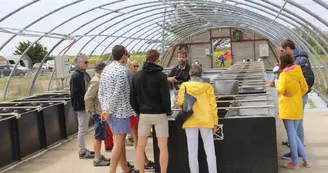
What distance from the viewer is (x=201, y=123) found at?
5.14 m

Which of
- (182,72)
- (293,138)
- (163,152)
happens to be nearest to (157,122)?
(163,152)

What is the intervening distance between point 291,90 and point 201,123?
160cm

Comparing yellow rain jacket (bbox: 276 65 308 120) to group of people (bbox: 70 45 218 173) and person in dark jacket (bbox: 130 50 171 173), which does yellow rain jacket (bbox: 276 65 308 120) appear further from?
person in dark jacket (bbox: 130 50 171 173)

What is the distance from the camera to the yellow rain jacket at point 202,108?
5.14 metres

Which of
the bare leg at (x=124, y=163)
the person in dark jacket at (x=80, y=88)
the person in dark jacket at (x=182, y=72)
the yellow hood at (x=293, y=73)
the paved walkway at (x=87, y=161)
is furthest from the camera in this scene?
the person in dark jacket at (x=80, y=88)

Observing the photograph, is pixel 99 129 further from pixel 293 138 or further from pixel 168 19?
pixel 168 19

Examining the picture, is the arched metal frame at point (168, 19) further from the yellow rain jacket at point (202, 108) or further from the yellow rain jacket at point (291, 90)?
the yellow rain jacket at point (202, 108)

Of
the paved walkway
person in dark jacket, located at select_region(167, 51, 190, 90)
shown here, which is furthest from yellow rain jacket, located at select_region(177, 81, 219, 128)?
person in dark jacket, located at select_region(167, 51, 190, 90)

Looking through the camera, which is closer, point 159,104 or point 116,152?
point 159,104

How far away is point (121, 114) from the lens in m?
5.55

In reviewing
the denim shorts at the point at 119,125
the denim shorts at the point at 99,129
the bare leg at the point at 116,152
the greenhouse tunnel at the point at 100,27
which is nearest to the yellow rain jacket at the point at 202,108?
the denim shorts at the point at 119,125

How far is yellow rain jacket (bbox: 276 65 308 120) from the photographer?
5.82m

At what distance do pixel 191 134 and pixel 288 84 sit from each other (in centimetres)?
168

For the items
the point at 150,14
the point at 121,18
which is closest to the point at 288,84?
the point at 121,18
